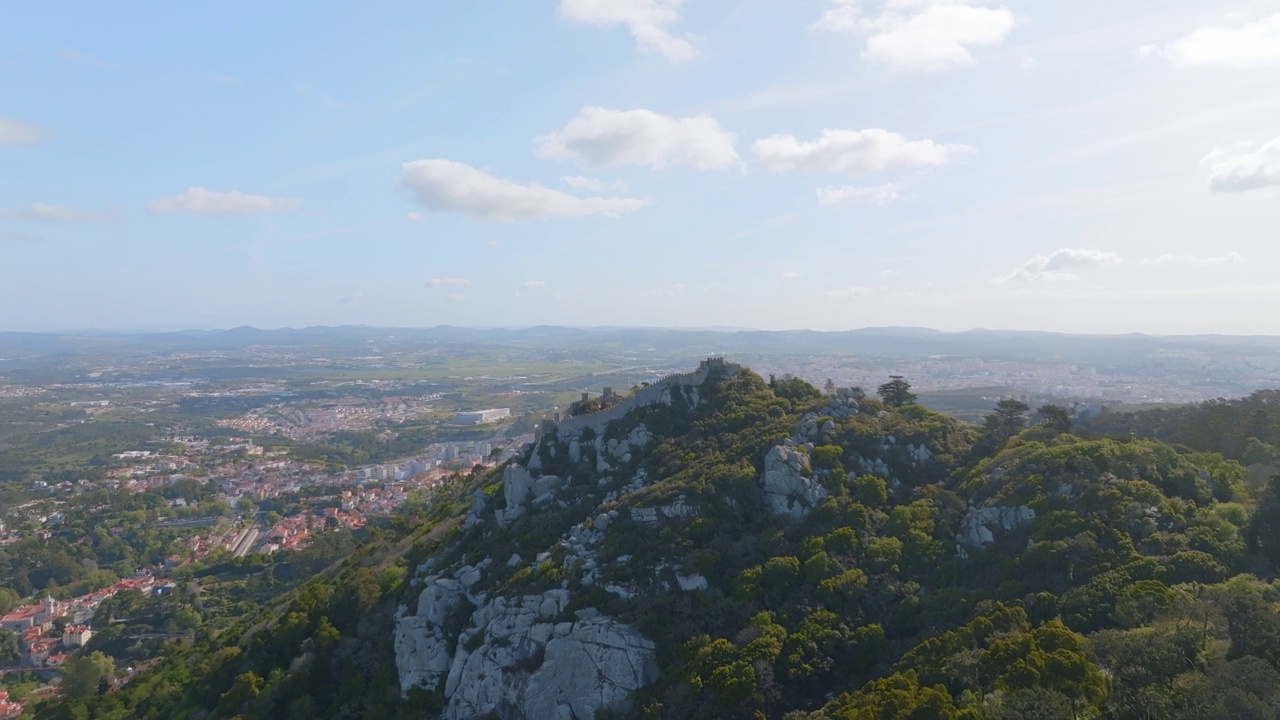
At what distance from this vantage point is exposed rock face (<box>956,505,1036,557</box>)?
1045 inches

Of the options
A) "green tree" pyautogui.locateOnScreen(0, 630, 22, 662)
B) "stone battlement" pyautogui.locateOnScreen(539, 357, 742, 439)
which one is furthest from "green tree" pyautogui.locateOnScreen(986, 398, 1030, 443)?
"green tree" pyautogui.locateOnScreen(0, 630, 22, 662)

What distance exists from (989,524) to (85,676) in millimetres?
44649

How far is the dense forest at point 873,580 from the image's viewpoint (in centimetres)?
1734

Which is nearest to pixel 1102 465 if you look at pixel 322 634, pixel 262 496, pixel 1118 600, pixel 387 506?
pixel 1118 600

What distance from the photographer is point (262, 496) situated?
283 ft

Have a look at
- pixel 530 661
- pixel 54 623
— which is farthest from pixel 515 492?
pixel 54 623

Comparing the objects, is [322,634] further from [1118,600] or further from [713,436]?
[1118,600]

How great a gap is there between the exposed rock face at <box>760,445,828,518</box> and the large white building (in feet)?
353

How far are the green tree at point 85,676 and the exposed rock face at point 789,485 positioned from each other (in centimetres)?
3608

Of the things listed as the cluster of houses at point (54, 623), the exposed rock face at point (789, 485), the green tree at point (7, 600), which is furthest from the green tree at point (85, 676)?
the exposed rock face at point (789, 485)

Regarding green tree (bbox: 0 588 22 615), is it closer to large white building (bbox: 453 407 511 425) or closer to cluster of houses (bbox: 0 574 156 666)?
cluster of houses (bbox: 0 574 156 666)

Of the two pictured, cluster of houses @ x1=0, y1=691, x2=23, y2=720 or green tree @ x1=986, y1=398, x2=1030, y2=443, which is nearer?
cluster of houses @ x1=0, y1=691, x2=23, y2=720

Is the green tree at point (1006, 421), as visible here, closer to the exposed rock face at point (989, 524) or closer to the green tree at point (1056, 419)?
the green tree at point (1056, 419)

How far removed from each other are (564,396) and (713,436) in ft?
400
